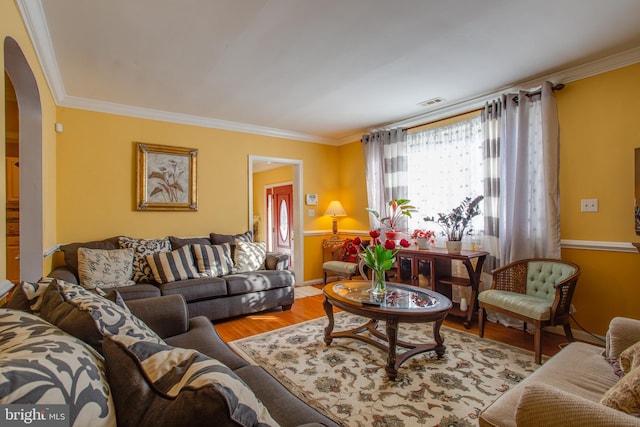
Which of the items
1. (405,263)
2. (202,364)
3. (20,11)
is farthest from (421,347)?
(20,11)

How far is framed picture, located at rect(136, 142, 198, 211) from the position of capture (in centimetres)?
399

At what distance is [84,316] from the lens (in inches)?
41.9

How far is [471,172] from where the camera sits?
3881mm

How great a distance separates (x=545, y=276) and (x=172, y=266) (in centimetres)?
379

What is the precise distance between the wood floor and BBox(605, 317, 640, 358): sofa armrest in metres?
1.21

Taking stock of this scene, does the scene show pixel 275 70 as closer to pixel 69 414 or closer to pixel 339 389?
pixel 339 389

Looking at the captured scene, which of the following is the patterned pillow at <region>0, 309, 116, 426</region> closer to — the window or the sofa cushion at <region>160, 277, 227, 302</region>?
the sofa cushion at <region>160, 277, 227, 302</region>

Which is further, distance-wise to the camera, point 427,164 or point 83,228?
point 427,164

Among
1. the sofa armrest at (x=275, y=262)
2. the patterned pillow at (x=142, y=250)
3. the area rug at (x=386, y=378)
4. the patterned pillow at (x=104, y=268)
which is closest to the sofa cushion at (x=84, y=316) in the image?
the area rug at (x=386, y=378)

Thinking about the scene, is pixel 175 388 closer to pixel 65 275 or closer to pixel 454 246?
pixel 65 275

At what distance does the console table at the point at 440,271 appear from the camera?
3.45m

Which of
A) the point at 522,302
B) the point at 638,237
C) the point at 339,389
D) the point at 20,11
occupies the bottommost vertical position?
the point at 339,389

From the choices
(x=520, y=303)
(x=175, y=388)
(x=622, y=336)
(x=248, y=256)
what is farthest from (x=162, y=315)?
(x=520, y=303)

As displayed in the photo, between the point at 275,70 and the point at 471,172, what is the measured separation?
2571 mm
